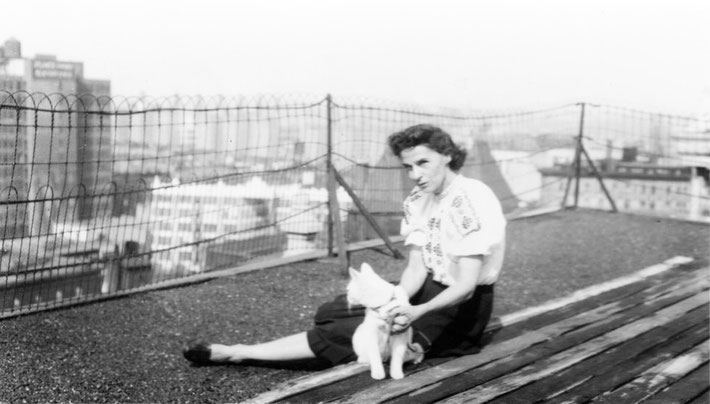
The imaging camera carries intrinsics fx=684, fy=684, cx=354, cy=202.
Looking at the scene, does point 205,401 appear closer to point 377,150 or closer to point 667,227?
point 377,150

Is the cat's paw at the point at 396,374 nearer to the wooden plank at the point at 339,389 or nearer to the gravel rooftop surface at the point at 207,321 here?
the wooden plank at the point at 339,389

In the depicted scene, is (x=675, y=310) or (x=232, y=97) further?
(x=232, y=97)

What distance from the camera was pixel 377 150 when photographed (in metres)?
7.96

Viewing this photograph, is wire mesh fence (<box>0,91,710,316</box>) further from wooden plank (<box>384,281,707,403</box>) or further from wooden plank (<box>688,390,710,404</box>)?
wooden plank (<box>688,390,710,404</box>)

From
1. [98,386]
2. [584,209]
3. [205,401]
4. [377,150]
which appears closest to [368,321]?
[205,401]

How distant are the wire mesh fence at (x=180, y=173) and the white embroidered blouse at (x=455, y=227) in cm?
124

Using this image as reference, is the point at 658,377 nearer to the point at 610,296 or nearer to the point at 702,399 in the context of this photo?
the point at 702,399

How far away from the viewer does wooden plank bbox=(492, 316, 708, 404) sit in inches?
116

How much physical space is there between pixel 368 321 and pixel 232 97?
10.5 ft

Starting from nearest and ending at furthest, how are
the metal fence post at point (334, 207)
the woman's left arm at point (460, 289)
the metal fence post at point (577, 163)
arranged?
the woman's left arm at point (460, 289)
the metal fence post at point (334, 207)
the metal fence post at point (577, 163)

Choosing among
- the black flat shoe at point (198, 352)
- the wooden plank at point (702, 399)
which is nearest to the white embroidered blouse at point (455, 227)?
the wooden plank at point (702, 399)

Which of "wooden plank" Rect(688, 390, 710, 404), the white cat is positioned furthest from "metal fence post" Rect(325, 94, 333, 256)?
"wooden plank" Rect(688, 390, 710, 404)

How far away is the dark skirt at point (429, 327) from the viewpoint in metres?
3.36

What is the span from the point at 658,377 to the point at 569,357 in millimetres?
432
